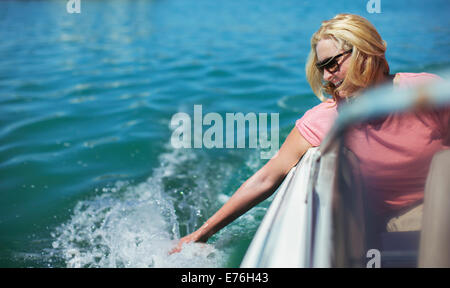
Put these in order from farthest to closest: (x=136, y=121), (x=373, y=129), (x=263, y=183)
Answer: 1. (x=136, y=121)
2. (x=263, y=183)
3. (x=373, y=129)

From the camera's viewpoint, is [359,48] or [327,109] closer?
[359,48]

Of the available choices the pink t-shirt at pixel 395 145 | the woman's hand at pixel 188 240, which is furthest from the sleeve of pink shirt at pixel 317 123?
the woman's hand at pixel 188 240

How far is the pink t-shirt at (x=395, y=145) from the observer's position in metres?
1.58

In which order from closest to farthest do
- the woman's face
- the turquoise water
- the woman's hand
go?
the woman's face → the woman's hand → the turquoise water

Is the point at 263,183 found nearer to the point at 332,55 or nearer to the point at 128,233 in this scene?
the point at 332,55

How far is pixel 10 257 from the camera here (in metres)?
2.62

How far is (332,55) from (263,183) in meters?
0.74

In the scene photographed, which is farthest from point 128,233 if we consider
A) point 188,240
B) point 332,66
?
point 332,66

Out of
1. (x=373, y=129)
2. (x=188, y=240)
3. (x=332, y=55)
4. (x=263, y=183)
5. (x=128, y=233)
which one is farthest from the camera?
(x=128, y=233)

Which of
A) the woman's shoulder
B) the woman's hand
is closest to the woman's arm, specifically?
the woman's hand

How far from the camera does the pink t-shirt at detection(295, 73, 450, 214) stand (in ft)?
5.17

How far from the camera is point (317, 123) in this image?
1770 mm

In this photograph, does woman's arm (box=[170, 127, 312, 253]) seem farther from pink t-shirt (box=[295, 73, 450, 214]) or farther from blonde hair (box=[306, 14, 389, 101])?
blonde hair (box=[306, 14, 389, 101])
